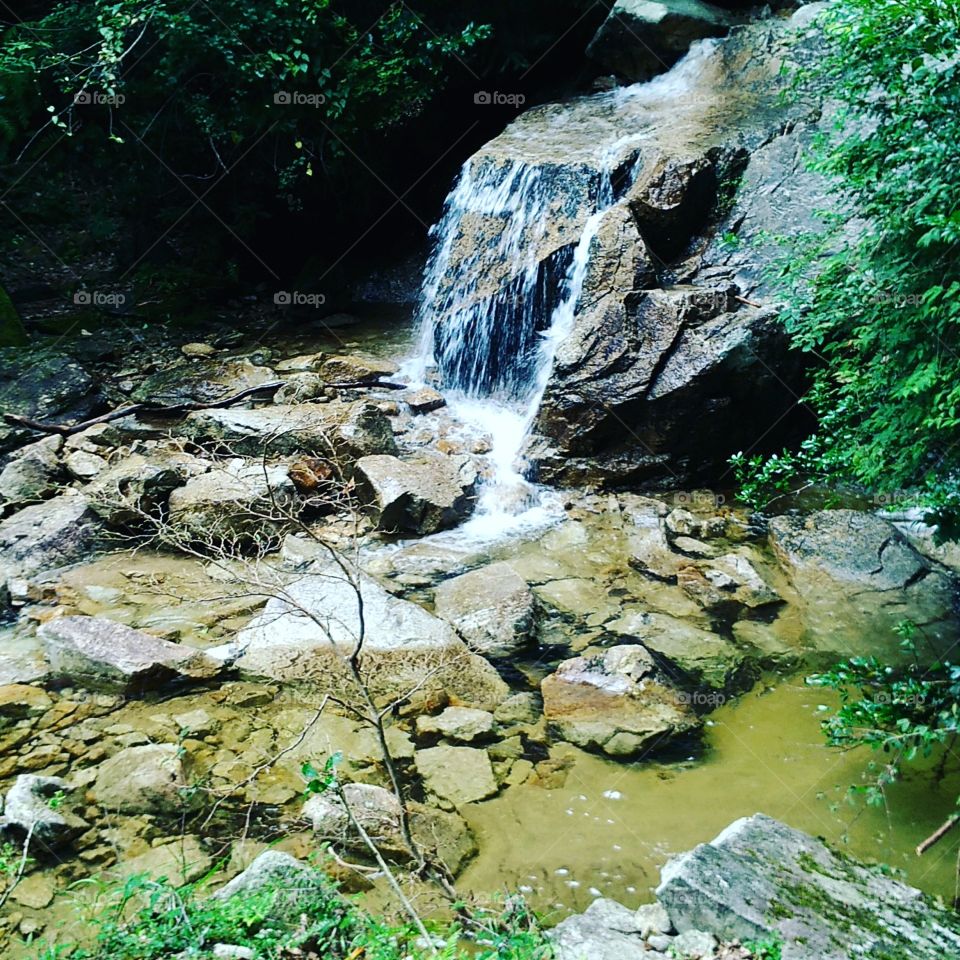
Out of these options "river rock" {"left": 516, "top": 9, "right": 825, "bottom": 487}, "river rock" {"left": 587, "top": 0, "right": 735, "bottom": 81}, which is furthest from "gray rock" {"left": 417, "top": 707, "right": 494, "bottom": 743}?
"river rock" {"left": 587, "top": 0, "right": 735, "bottom": 81}

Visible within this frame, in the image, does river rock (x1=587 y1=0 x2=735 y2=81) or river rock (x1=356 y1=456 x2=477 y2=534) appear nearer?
river rock (x1=356 y1=456 x2=477 y2=534)

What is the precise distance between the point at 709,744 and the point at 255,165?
312 inches

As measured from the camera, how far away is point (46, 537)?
5242 mm

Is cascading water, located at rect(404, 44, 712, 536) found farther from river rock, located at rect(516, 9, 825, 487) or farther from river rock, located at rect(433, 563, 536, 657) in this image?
river rock, located at rect(433, 563, 536, 657)

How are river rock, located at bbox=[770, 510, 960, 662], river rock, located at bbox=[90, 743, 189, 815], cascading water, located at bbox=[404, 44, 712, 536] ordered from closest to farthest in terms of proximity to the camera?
river rock, located at bbox=[90, 743, 189, 815] → river rock, located at bbox=[770, 510, 960, 662] → cascading water, located at bbox=[404, 44, 712, 536]

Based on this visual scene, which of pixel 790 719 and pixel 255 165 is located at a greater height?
pixel 255 165

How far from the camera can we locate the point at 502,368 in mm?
7340

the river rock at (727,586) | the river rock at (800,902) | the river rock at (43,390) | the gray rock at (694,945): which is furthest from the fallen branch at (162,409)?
the gray rock at (694,945)

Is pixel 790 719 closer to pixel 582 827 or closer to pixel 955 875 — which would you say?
pixel 955 875

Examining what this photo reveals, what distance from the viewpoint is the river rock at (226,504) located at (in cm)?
528

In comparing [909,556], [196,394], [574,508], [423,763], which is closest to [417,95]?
[196,394]

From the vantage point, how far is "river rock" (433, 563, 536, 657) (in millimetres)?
4484

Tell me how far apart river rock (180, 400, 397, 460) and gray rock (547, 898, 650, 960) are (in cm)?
391

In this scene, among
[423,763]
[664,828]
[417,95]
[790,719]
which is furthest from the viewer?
[417,95]
